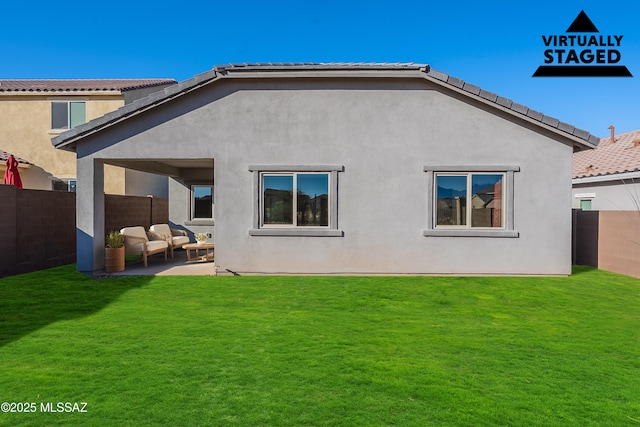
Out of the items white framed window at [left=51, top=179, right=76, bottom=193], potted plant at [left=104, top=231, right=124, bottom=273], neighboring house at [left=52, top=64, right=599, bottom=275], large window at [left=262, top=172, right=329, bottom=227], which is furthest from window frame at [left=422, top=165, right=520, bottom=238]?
white framed window at [left=51, top=179, right=76, bottom=193]

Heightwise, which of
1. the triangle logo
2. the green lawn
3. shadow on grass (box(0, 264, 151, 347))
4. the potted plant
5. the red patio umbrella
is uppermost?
the triangle logo

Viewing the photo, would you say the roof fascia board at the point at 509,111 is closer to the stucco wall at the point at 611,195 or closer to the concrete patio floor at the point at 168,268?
the stucco wall at the point at 611,195

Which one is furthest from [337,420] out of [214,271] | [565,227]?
[565,227]

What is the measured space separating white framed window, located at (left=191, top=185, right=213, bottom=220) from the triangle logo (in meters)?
13.7

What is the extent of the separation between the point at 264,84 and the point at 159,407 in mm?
8521

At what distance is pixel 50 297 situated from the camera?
785cm

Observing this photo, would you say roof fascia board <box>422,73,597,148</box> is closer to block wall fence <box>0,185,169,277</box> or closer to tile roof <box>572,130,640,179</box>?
tile roof <box>572,130,640,179</box>

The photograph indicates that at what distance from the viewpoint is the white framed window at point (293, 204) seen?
1030 cm

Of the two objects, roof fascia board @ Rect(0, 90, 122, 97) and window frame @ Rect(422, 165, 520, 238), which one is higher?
roof fascia board @ Rect(0, 90, 122, 97)

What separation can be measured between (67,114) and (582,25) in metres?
23.2

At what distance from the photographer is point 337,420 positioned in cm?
342

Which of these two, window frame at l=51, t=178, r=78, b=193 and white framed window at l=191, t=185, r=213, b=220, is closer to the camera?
white framed window at l=191, t=185, r=213, b=220

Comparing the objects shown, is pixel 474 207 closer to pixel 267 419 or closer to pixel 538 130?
pixel 538 130

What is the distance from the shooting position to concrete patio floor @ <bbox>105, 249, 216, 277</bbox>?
10.5 metres
